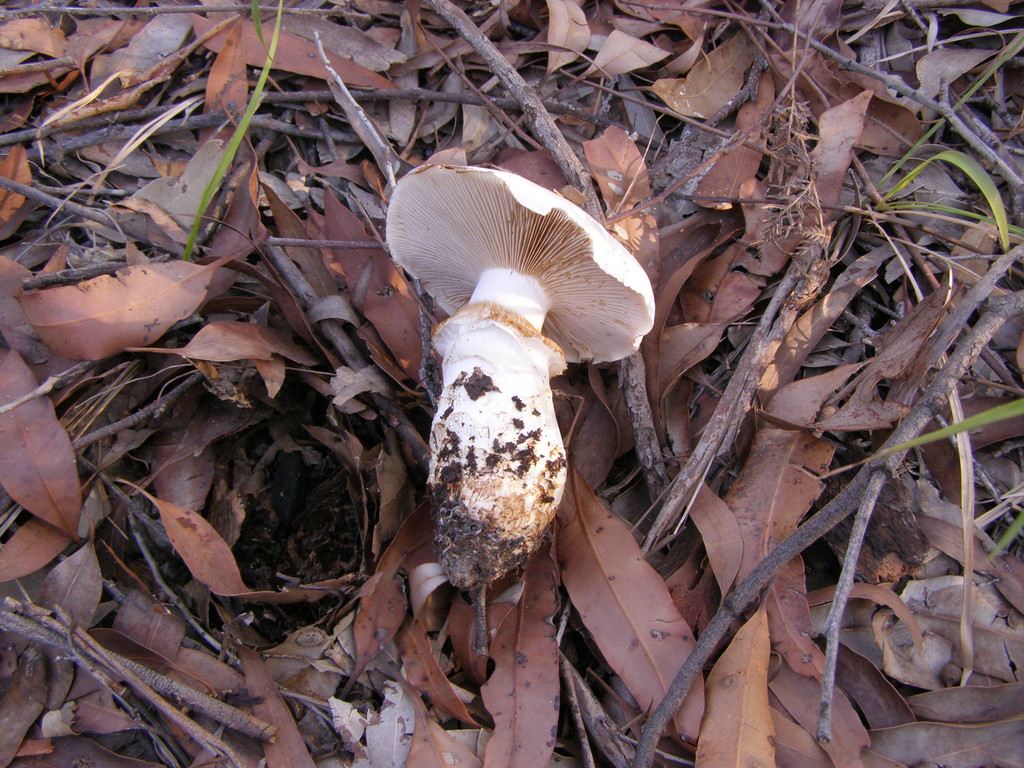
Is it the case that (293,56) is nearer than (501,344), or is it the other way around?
(501,344)

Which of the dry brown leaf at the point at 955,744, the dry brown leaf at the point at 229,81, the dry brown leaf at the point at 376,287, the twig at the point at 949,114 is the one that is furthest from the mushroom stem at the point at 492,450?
the twig at the point at 949,114

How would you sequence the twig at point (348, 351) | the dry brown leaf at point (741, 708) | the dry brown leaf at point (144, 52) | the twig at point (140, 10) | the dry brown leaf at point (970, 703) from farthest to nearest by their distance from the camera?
the dry brown leaf at point (144, 52) < the twig at point (140, 10) < the twig at point (348, 351) < the dry brown leaf at point (970, 703) < the dry brown leaf at point (741, 708)

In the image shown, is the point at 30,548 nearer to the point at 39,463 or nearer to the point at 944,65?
the point at 39,463

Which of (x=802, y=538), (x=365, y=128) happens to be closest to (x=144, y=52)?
(x=365, y=128)

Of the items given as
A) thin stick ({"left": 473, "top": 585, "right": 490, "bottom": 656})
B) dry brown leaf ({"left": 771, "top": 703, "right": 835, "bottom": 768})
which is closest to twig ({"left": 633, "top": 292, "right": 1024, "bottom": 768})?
dry brown leaf ({"left": 771, "top": 703, "right": 835, "bottom": 768})

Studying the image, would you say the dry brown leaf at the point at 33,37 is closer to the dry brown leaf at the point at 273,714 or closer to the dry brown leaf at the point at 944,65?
the dry brown leaf at the point at 273,714

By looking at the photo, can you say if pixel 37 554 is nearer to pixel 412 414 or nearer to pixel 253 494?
pixel 253 494
